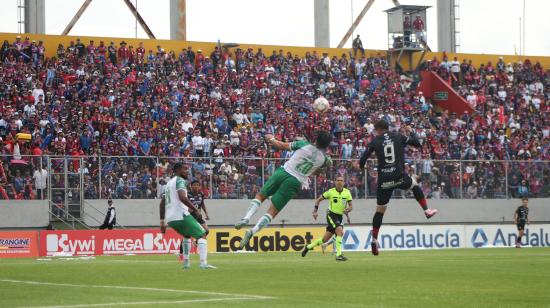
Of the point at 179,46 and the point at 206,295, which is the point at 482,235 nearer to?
the point at 179,46

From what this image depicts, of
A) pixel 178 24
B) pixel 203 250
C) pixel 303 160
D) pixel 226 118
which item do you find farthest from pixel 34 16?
pixel 303 160

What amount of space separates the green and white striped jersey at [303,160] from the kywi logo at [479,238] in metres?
27.7

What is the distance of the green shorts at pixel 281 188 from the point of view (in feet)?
61.3

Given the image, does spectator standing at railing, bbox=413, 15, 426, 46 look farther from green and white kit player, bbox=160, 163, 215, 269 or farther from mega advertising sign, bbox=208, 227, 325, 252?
green and white kit player, bbox=160, 163, 215, 269

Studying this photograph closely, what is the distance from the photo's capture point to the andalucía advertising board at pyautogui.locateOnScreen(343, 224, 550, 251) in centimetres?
4247

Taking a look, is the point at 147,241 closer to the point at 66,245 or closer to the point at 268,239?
the point at 66,245

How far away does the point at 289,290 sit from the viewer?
1450 cm

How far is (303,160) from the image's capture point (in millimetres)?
19016

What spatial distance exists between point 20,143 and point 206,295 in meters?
26.8

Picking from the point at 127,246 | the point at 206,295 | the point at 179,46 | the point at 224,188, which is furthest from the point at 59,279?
the point at 179,46

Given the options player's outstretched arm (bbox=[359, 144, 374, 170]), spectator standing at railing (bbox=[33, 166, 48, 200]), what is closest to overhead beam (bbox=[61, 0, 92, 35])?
spectator standing at railing (bbox=[33, 166, 48, 200])

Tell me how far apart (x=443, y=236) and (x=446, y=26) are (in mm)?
22027

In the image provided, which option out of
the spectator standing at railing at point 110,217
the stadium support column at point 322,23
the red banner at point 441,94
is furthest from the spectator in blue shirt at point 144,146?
the red banner at point 441,94

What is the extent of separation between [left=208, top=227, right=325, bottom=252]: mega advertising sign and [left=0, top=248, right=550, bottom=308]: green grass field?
1860cm
